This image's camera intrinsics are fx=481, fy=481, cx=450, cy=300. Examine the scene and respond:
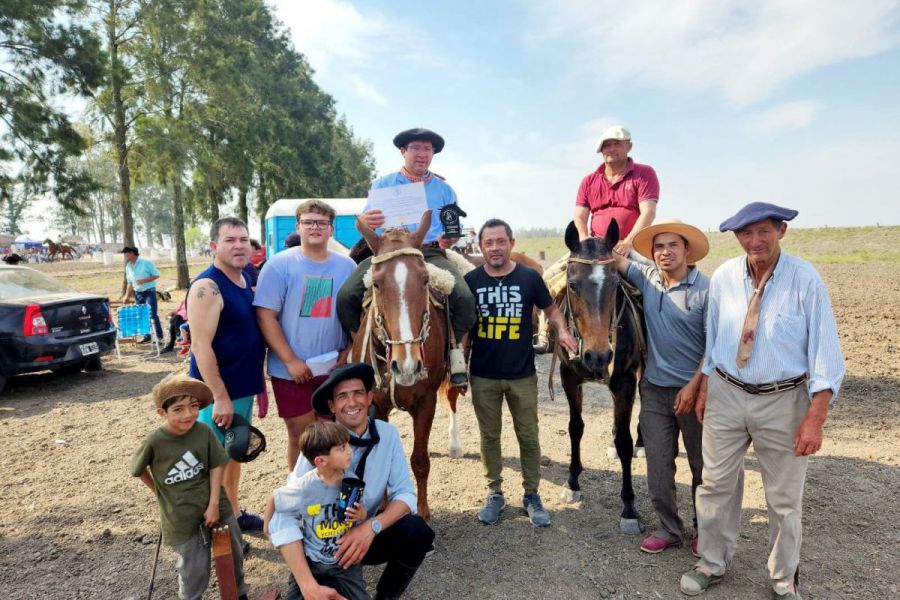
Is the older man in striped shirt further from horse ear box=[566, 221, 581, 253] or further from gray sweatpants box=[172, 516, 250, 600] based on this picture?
gray sweatpants box=[172, 516, 250, 600]

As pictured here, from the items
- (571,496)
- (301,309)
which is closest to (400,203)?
(301,309)

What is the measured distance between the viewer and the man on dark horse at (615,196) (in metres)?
5.01

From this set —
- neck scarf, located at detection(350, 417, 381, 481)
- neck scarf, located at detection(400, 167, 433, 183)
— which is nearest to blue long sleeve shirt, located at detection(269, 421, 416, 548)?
neck scarf, located at detection(350, 417, 381, 481)

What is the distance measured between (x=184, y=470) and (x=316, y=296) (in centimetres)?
144

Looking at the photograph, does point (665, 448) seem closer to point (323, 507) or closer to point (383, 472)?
point (383, 472)

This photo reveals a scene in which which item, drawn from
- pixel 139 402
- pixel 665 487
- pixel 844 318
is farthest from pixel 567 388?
pixel 844 318

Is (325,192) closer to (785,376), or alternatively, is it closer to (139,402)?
(139,402)

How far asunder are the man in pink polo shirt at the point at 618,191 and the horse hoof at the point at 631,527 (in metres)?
2.67

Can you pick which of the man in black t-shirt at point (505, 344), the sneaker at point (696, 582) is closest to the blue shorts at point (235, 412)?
the man in black t-shirt at point (505, 344)

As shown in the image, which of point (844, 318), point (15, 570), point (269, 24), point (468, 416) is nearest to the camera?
point (15, 570)

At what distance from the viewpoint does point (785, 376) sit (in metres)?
2.91

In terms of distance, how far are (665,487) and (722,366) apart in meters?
1.14

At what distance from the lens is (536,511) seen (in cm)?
414

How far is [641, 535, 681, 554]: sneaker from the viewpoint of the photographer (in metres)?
3.69
